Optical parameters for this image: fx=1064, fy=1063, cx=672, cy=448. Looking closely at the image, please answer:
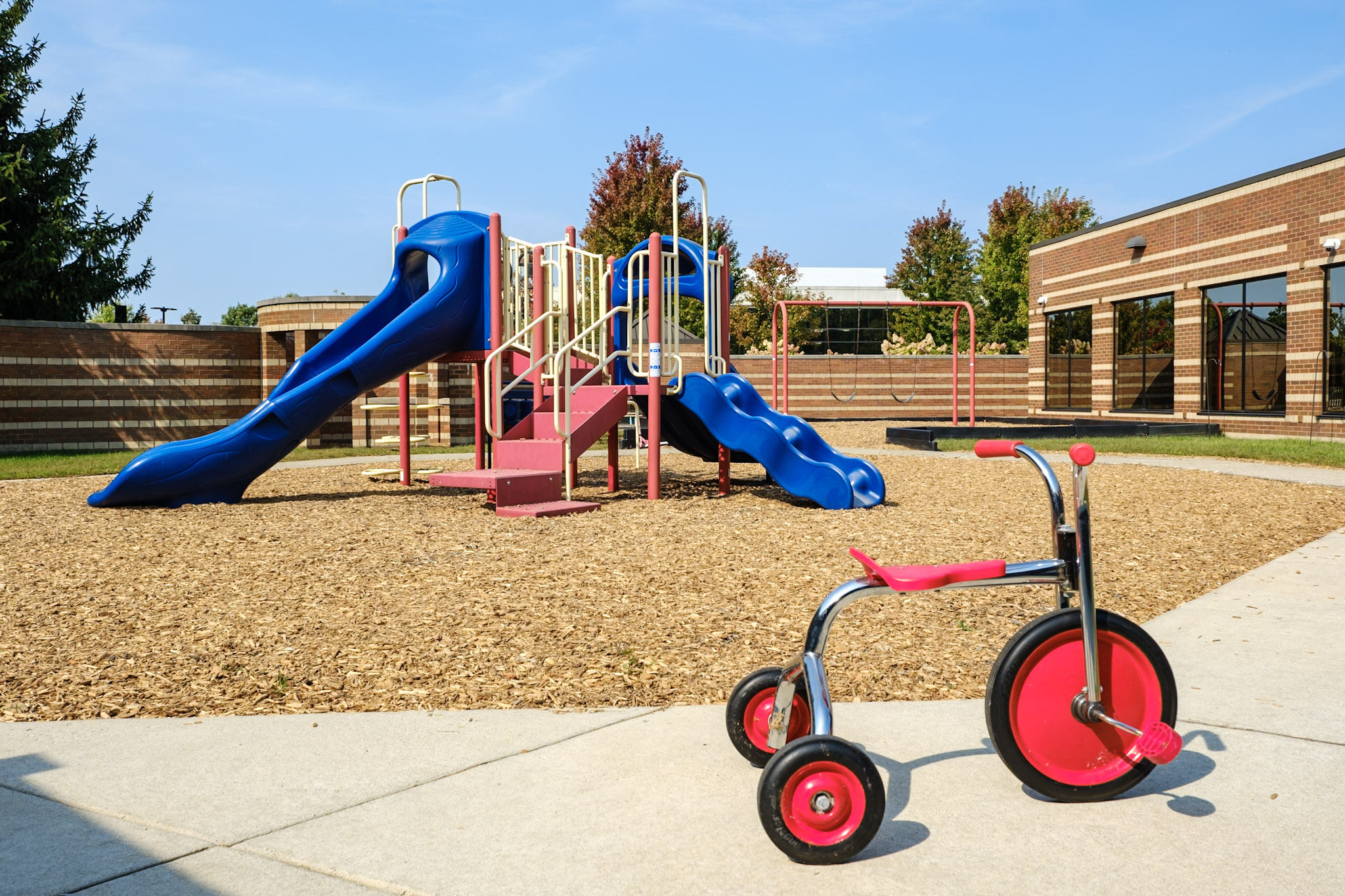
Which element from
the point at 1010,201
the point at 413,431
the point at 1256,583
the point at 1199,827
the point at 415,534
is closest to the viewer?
the point at 1199,827

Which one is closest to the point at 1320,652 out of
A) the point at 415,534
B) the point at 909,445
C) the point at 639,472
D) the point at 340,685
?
the point at 340,685

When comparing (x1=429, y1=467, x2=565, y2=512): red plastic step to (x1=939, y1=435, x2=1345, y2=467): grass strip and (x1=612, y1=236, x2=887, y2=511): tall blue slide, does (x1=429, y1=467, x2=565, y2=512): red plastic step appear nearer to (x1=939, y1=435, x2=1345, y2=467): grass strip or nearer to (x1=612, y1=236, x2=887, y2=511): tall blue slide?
(x1=612, y1=236, x2=887, y2=511): tall blue slide

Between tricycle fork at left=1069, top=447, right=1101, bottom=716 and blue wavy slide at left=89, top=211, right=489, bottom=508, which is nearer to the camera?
tricycle fork at left=1069, top=447, right=1101, bottom=716

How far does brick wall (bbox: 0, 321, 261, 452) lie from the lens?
66.5ft

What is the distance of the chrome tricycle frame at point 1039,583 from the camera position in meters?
3.06

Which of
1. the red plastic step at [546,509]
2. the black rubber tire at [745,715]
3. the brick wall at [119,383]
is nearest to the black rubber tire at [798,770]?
the black rubber tire at [745,715]

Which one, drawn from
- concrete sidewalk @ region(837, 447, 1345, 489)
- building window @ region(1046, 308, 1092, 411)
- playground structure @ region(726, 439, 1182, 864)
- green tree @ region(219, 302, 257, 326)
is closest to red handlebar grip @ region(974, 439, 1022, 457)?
playground structure @ region(726, 439, 1182, 864)

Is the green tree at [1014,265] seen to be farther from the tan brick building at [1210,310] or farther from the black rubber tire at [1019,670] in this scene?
the black rubber tire at [1019,670]

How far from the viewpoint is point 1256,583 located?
6.51m

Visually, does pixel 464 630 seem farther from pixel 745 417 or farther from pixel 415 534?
pixel 745 417

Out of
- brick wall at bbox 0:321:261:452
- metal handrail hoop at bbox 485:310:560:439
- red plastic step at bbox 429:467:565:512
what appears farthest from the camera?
brick wall at bbox 0:321:261:452

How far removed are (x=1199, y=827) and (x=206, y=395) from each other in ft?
71.8

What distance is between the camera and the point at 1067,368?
2928 cm

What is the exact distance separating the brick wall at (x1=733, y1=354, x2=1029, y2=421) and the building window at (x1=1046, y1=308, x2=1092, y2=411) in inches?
152
